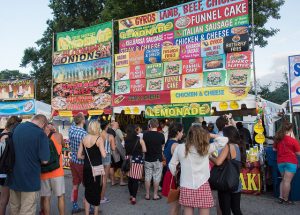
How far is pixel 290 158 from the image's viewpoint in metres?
6.74

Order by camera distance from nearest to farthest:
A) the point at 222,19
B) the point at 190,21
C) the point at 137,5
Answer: the point at 222,19 → the point at 190,21 → the point at 137,5

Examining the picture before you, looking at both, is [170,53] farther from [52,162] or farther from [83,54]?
[52,162]

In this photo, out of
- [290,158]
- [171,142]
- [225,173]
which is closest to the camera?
[225,173]

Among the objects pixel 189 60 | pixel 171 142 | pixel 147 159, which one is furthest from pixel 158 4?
pixel 171 142

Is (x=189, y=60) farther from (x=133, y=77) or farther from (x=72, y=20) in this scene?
(x=72, y=20)

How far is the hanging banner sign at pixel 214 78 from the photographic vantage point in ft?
30.6

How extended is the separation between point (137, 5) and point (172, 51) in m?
9.75

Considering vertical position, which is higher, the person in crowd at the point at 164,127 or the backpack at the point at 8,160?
the person in crowd at the point at 164,127

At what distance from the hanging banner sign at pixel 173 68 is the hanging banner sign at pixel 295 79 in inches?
128

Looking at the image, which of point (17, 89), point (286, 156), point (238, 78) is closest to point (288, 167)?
point (286, 156)

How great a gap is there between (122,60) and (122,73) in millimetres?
452

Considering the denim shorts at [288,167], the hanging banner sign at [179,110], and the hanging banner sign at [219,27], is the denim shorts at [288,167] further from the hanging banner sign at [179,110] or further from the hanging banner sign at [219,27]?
the hanging banner sign at [219,27]

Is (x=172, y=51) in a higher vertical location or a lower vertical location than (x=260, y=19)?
lower

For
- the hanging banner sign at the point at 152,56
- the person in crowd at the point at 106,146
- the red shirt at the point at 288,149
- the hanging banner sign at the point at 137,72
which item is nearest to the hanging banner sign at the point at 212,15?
the hanging banner sign at the point at 152,56
